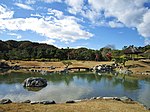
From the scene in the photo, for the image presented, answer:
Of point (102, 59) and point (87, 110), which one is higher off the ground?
point (102, 59)

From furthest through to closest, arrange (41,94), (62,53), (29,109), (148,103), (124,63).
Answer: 1. (62,53)
2. (124,63)
3. (41,94)
4. (148,103)
5. (29,109)

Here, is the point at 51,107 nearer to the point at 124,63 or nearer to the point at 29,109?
the point at 29,109

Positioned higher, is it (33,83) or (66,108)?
(33,83)

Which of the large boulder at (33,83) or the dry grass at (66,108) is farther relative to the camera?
the large boulder at (33,83)

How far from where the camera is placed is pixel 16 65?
6450cm

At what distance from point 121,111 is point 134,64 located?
48.3 m

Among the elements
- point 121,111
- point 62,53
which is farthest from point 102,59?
point 121,111

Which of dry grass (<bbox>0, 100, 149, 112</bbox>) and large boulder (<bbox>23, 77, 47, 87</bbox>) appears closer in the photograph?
dry grass (<bbox>0, 100, 149, 112</bbox>)

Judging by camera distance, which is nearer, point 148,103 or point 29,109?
point 29,109

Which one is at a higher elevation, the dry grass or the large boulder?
the large boulder

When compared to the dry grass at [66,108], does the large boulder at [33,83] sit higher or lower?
higher

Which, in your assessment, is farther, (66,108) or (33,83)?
(33,83)

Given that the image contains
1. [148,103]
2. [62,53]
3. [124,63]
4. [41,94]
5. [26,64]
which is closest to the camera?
[148,103]

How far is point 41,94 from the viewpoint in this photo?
26078 millimetres
